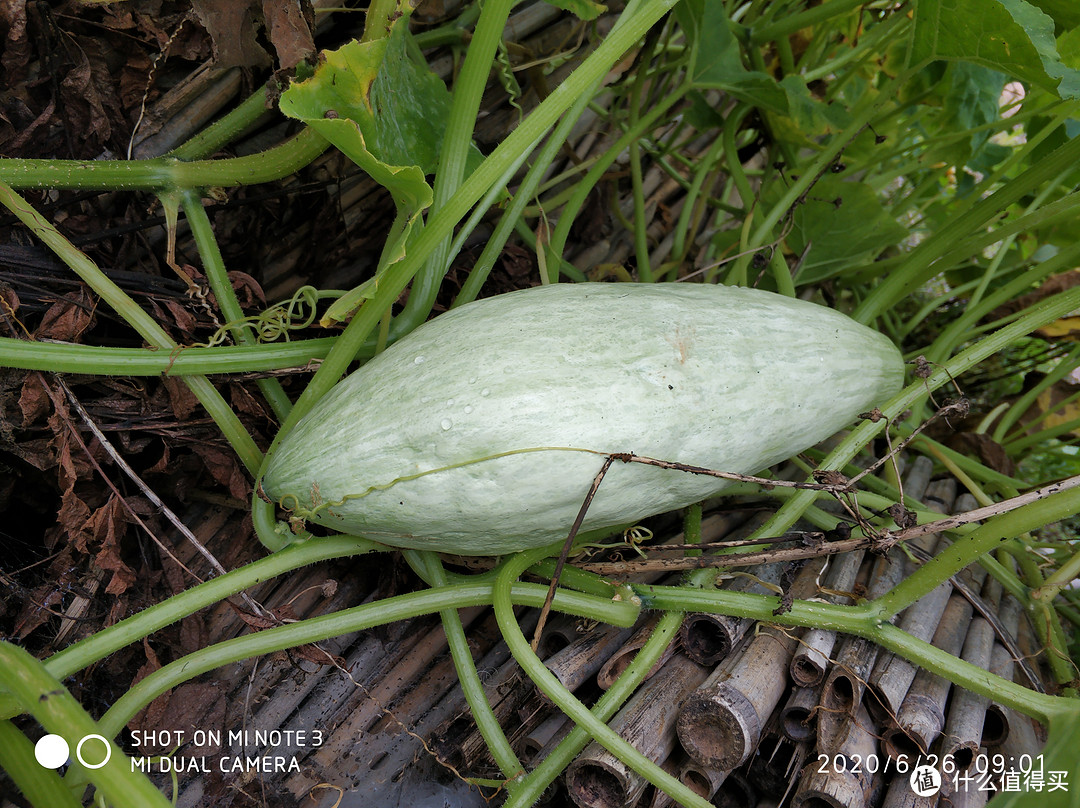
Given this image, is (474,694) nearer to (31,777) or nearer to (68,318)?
(31,777)

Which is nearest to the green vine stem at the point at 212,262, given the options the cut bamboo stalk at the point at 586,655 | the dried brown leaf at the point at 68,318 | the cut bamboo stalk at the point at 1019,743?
the dried brown leaf at the point at 68,318

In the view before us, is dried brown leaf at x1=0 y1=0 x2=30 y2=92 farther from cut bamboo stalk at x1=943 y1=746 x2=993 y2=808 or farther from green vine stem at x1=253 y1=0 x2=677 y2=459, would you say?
cut bamboo stalk at x1=943 y1=746 x2=993 y2=808

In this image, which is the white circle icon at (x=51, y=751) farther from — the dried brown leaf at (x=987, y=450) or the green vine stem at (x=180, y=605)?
the dried brown leaf at (x=987, y=450)

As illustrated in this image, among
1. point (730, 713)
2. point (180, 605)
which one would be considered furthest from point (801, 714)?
point (180, 605)

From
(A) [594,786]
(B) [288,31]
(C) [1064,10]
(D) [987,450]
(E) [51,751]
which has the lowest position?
(D) [987,450]

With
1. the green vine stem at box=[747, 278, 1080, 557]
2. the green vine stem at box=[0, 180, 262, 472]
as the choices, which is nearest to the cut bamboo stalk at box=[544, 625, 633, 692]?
the green vine stem at box=[747, 278, 1080, 557]

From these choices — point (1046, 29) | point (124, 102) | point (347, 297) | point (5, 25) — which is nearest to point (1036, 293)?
point (1046, 29)
